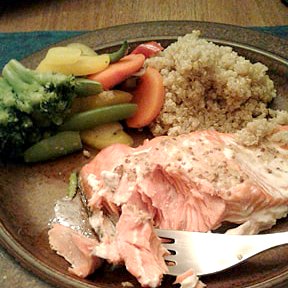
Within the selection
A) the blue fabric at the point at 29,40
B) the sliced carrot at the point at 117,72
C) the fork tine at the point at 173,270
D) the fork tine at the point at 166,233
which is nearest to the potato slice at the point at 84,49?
the sliced carrot at the point at 117,72

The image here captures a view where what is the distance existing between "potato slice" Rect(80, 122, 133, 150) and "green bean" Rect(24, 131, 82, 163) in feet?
0.14

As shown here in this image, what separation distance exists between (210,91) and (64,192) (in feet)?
2.44

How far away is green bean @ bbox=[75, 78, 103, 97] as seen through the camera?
2.39m

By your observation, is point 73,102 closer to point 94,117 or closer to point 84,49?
point 94,117

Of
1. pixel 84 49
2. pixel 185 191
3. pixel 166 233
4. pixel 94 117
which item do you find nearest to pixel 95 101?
pixel 94 117

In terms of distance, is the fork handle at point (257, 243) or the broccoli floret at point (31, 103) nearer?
the fork handle at point (257, 243)

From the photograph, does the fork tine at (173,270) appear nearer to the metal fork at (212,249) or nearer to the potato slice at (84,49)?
the metal fork at (212,249)

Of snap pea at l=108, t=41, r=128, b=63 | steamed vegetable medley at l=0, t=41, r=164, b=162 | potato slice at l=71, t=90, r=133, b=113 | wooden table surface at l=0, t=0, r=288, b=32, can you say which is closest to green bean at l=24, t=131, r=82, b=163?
steamed vegetable medley at l=0, t=41, r=164, b=162

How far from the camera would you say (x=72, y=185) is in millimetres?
2266

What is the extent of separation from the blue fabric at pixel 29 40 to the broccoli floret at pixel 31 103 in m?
0.93

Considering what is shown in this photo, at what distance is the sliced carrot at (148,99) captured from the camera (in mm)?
2498

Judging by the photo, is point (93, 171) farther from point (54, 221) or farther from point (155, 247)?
point (155, 247)

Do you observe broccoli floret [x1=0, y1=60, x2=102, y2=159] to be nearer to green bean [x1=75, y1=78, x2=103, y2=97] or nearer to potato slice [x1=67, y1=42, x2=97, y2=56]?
green bean [x1=75, y1=78, x2=103, y2=97]

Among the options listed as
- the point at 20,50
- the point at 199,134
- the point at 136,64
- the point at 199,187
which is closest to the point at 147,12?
the point at 20,50
